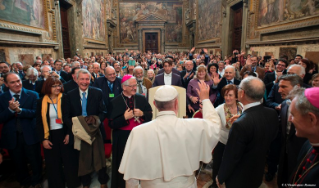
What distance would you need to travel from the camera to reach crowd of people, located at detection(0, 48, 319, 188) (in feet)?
5.69

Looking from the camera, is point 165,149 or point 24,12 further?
point 24,12

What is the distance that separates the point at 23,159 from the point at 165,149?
2.95 meters

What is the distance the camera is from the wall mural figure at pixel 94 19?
623 inches

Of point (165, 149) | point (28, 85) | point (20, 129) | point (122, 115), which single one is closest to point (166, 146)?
point (165, 149)

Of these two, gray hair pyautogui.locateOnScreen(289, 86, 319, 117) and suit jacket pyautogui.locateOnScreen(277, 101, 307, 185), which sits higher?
gray hair pyautogui.locateOnScreen(289, 86, 319, 117)

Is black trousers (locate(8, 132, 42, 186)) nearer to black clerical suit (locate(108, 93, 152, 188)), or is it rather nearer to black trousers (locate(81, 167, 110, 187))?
black trousers (locate(81, 167, 110, 187))

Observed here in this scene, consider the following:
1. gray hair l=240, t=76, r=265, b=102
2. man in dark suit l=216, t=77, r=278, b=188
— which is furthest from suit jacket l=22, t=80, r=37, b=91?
gray hair l=240, t=76, r=265, b=102

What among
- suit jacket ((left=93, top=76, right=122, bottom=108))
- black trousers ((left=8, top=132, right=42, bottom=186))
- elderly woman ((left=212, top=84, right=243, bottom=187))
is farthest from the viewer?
suit jacket ((left=93, top=76, right=122, bottom=108))

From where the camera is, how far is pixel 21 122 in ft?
10.7

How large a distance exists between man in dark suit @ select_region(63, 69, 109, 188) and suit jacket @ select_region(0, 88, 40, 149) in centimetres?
69

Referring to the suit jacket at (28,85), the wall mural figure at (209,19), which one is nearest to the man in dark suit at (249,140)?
the suit jacket at (28,85)

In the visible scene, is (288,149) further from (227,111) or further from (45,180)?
(45,180)

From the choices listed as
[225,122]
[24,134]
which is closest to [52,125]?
[24,134]

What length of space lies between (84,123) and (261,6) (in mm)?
11721
